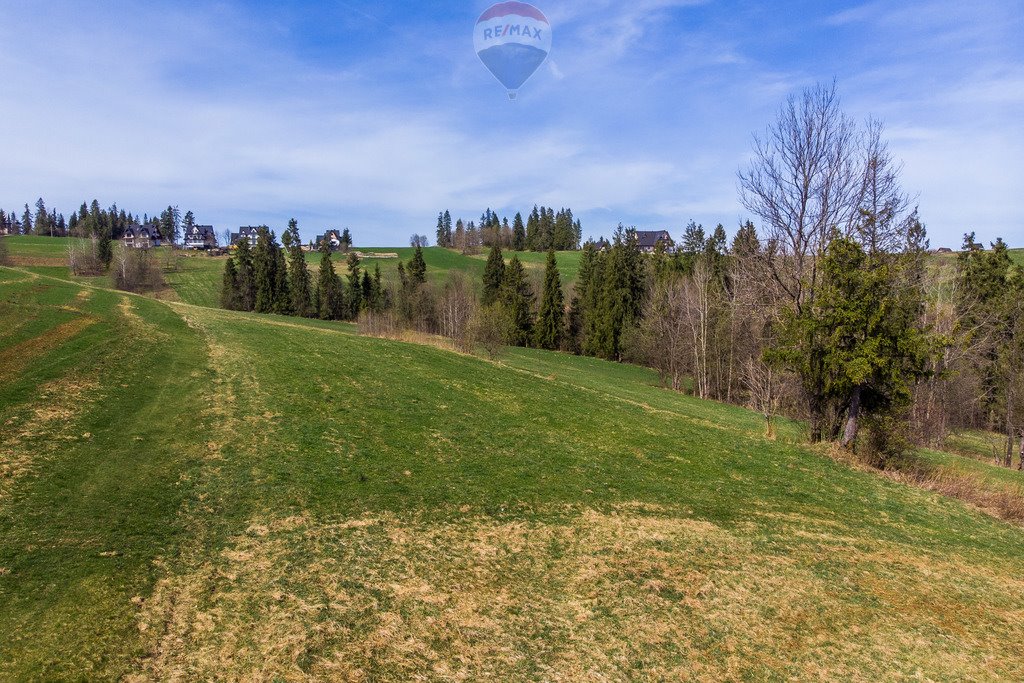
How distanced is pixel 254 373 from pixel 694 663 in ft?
54.4

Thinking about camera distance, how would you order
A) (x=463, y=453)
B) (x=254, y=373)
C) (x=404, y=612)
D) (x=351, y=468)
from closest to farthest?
(x=404, y=612) < (x=351, y=468) < (x=463, y=453) < (x=254, y=373)

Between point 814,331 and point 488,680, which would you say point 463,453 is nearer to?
point 488,680

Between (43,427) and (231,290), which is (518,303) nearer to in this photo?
(231,290)

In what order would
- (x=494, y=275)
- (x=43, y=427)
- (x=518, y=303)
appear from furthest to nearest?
(x=494, y=275), (x=518, y=303), (x=43, y=427)

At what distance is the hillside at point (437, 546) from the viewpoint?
649cm

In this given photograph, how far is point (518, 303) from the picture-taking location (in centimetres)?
7156

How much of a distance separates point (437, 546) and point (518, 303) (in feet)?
207

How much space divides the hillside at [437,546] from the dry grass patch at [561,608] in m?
0.04

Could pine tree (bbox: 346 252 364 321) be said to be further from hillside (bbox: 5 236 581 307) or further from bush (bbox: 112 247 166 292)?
bush (bbox: 112 247 166 292)

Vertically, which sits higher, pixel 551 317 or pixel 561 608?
pixel 551 317

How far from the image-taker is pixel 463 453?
1409cm

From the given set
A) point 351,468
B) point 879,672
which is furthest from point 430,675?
point 351,468

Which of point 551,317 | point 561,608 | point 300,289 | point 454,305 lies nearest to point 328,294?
point 300,289

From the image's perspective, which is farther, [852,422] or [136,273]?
[136,273]
